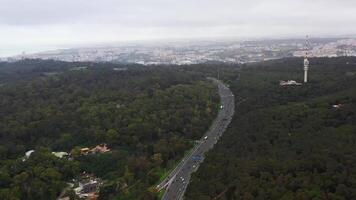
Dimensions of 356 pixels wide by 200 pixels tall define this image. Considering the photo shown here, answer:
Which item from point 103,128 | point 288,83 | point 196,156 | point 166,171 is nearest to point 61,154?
point 103,128

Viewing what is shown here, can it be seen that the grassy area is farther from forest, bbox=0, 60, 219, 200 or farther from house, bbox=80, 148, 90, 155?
house, bbox=80, 148, 90, 155

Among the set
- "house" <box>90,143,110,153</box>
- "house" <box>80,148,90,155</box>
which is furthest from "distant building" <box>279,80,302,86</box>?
"house" <box>80,148,90,155</box>

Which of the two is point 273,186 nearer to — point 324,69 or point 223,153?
point 223,153

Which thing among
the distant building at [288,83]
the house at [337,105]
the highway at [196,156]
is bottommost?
the highway at [196,156]

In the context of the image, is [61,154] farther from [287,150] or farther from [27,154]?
[287,150]

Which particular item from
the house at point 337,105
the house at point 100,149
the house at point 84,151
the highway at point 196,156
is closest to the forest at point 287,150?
the house at point 337,105

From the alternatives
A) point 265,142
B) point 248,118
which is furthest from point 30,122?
point 265,142

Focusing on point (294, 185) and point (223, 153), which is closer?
point (294, 185)

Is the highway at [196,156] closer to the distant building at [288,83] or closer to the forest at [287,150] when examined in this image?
the forest at [287,150]
